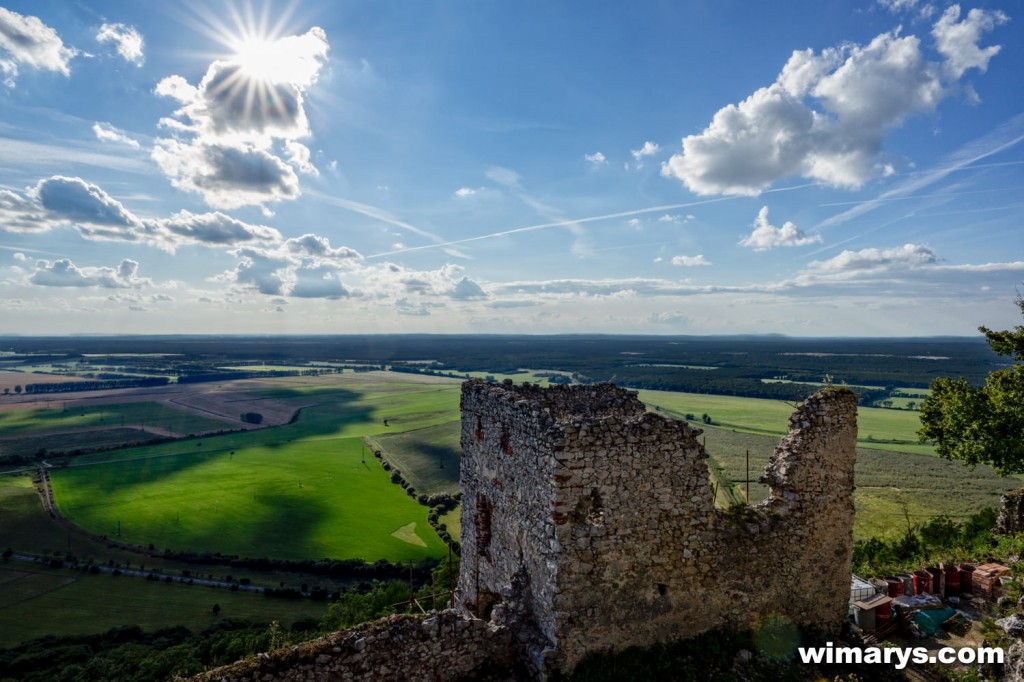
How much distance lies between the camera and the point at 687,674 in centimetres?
839

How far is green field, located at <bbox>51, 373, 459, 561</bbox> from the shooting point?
186 feet

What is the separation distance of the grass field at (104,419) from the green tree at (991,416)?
120m

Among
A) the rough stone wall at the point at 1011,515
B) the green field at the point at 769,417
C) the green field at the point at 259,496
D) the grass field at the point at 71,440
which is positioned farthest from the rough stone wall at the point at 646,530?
the grass field at the point at 71,440

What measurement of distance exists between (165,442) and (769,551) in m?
118

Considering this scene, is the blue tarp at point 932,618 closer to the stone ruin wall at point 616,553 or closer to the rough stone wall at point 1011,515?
the stone ruin wall at point 616,553

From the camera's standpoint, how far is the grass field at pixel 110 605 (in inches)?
1665

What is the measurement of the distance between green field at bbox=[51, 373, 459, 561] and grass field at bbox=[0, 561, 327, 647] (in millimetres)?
7489

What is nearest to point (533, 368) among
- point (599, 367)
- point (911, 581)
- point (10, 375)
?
point (599, 367)

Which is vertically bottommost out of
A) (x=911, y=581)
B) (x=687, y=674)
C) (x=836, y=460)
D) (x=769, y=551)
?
(x=911, y=581)

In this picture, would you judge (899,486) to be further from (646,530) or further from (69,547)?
(69,547)

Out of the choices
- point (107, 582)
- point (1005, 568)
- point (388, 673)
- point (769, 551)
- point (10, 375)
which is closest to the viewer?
point (388, 673)

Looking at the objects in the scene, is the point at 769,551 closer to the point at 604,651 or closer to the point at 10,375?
the point at 604,651

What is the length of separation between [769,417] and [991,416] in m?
78.9

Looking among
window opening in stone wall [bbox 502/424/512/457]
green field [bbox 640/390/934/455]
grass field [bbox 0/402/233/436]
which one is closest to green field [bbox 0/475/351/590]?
grass field [bbox 0/402/233/436]
